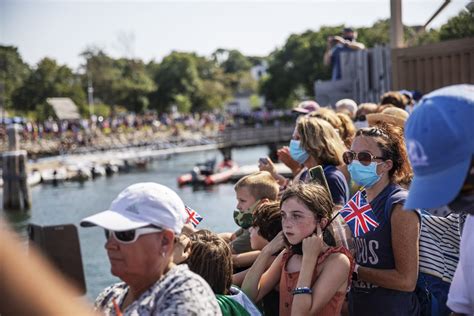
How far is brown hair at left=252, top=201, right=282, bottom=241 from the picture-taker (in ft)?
12.3

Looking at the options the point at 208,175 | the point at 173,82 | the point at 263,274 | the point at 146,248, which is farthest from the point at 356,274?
the point at 173,82

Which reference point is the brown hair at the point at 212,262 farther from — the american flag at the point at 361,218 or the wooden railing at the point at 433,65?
the wooden railing at the point at 433,65

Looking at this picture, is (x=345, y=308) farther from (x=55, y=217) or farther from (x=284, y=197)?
(x=55, y=217)

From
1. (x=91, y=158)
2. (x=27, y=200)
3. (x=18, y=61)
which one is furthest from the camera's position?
(x=18, y=61)

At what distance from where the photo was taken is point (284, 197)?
3.29 metres

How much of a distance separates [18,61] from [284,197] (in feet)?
301

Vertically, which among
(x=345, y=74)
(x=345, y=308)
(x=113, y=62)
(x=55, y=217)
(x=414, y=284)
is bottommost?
(x=55, y=217)

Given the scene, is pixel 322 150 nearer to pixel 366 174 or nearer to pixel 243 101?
pixel 366 174

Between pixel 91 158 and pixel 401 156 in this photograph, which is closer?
pixel 401 156

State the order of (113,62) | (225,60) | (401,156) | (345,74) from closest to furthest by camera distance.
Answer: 1. (401,156)
2. (345,74)
3. (113,62)
4. (225,60)

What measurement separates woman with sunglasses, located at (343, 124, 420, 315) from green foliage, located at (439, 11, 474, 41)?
6043 mm

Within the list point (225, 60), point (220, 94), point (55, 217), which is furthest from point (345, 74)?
point (225, 60)

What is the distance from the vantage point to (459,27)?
376 inches

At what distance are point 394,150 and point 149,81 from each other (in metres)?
89.6
